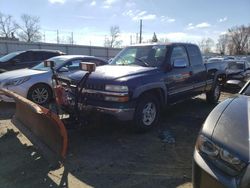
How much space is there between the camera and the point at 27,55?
444 inches

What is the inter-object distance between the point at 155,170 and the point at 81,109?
75.7 inches

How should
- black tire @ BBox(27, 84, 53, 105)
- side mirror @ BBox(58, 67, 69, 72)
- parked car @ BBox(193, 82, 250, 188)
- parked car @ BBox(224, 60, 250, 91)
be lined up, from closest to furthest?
parked car @ BBox(193, 82, 250, 188) < black tire @ BBox(27, 84, 53, 105) < side mirror @ BBox(58, 67, 69, 72) < parked car @ BBox(224, 60, 250, 91)

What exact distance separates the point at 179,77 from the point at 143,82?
1.41 meters

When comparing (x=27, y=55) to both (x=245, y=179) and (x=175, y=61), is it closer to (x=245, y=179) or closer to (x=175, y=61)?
(x=175, y=61)

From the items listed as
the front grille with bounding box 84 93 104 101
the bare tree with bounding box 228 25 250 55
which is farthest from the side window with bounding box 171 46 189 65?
the bare tree with bounding box 228 25 250 55

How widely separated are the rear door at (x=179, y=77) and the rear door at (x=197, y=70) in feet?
0.66

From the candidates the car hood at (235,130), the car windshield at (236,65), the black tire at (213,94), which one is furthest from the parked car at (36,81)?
the car windshield at (236,65)

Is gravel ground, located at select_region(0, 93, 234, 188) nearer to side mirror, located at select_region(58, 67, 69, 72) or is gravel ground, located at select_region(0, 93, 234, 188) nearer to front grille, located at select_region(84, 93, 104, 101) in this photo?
front grille, located at select_region(84, 93, 104, 101)

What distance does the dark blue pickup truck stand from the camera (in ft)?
16.5

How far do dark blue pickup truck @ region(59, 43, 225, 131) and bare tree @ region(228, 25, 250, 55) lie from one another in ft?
332

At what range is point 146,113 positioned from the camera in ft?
18.3

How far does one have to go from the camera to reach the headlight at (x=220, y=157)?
220cm

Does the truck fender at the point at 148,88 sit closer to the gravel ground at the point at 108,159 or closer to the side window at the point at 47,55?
the gravel ground at the point at 108,159

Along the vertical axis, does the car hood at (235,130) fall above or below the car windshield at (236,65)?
above
